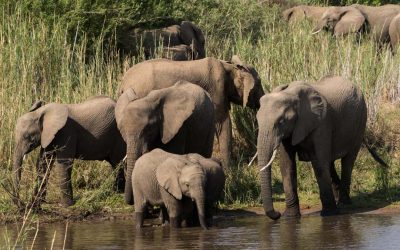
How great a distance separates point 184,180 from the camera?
11.4m

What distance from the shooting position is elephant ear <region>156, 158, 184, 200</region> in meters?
11.5

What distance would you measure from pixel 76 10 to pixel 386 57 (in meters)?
4.84

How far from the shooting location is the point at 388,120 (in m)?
16.2

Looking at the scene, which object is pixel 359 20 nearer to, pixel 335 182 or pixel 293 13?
pixel 293 13

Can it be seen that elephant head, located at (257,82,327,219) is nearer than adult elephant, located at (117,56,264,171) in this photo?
Yes

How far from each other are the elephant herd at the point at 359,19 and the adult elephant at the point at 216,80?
33.5 feet

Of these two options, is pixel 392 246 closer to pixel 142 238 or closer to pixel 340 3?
pixel 142 238

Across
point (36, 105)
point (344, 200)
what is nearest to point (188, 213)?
point (344, 200)

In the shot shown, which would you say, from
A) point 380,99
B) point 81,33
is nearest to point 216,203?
point 380,99

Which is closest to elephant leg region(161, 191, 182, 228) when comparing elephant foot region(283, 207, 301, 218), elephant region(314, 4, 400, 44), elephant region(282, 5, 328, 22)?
elephant foot region(283, 207, 301, 218)

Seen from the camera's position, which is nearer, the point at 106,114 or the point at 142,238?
the point at 142,238

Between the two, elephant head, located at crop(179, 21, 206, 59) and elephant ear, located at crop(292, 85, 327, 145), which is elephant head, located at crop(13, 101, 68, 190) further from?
elephant head, located at crop(179, 21, 206, 59)

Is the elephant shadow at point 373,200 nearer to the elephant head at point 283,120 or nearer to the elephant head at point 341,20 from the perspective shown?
the elephant head at point 283,120

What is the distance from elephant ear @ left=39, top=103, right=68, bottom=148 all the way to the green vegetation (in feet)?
1.61
